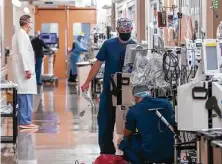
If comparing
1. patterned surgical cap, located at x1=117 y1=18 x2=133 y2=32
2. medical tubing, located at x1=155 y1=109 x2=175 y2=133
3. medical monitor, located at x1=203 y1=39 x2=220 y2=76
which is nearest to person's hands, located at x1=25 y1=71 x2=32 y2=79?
patterned surgical cap, located at x1=117 y1=18 x2=133 y2=32

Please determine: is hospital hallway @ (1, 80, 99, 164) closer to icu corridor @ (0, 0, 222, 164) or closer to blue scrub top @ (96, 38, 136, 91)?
icu corridor @ (0, 0, 222, 164)

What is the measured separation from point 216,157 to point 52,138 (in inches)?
181

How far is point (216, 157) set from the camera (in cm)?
416

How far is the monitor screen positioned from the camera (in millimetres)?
4961

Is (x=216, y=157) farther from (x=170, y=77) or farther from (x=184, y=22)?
(x=184, y=22)

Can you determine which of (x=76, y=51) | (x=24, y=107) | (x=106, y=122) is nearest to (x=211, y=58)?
(x=106, y=122)

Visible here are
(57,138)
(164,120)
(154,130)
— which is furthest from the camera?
(57,138)

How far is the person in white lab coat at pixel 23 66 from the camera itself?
8.91 m

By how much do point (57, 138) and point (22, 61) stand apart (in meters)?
1.31

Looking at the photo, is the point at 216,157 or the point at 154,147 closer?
the point at 216,157

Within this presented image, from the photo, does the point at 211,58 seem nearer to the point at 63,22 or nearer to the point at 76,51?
the point at 76,51

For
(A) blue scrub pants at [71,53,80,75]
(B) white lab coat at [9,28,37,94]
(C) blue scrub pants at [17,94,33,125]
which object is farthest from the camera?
(A) blue scrub pants at [71,53,80,75]

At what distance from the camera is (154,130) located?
544 cm

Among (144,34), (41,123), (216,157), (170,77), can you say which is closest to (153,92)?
(170,77)
